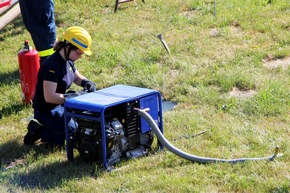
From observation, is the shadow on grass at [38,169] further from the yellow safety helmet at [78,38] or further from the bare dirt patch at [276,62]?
the bare dirt patch at [276,62]

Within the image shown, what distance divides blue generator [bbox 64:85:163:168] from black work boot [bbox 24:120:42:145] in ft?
2.07

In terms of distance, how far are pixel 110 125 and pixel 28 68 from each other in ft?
7.48

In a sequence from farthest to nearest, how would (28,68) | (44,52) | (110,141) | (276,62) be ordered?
(276,62)
(44,52)
(28,68)
(110,141)

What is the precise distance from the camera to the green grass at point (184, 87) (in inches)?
218

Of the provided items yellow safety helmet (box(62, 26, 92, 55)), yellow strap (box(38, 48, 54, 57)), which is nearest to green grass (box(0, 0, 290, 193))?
yellow strap (box(38, 48, 54, 57))

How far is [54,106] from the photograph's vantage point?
21.2 ft

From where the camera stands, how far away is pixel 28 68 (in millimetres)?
7594

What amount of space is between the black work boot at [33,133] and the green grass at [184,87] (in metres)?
0.11

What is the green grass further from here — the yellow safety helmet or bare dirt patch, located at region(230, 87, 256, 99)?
the yellow safety helmet

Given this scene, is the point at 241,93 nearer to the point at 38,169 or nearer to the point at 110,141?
the point at 110,141

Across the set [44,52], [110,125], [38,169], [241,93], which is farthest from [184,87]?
[38,169]

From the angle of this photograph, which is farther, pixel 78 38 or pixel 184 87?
pixel 184 87

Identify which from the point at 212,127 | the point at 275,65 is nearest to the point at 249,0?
the point at 275,65

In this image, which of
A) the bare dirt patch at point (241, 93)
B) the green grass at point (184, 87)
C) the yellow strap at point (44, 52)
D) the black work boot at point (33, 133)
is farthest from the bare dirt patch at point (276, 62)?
the black work boot at point (33, 133)
